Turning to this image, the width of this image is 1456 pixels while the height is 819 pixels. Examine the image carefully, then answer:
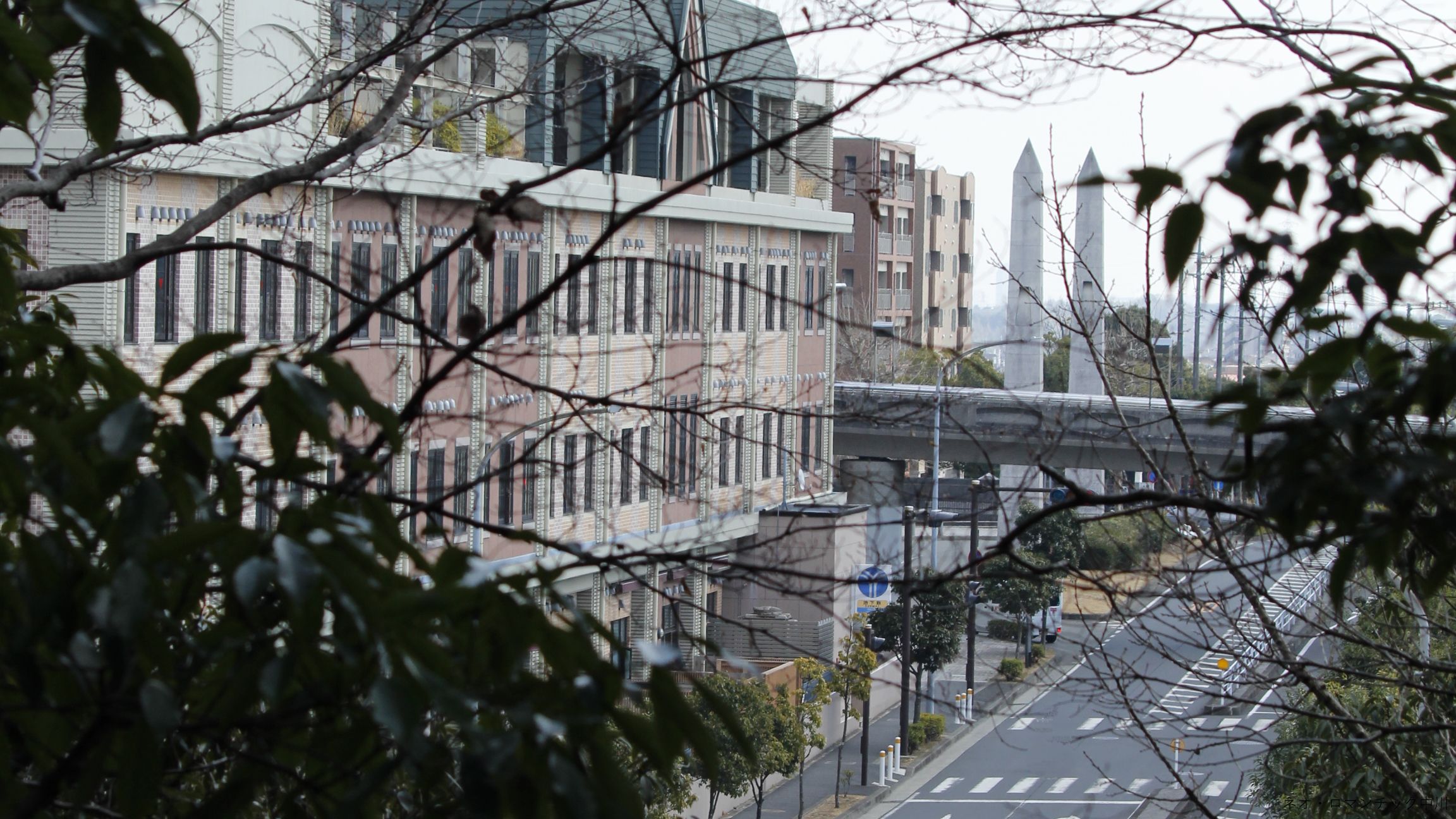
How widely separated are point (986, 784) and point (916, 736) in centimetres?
255

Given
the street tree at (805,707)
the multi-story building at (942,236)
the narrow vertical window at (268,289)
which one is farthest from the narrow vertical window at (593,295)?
the multi-story building at (942,236)

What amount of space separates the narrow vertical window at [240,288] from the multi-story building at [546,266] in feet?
0.37

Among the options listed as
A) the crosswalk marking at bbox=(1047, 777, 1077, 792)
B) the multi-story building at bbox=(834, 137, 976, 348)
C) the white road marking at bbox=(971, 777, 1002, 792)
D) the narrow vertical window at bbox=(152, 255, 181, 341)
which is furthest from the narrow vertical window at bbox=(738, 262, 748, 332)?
the multi-story building at bbox=(834, 137, 976, 348)

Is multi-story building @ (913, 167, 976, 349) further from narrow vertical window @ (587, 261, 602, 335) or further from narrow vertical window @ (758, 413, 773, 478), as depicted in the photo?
narrow vertical window @ (587, 261, 602, 335)

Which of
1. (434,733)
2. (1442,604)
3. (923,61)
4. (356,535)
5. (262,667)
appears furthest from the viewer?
(1442,604)

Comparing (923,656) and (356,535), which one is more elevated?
(356,535)

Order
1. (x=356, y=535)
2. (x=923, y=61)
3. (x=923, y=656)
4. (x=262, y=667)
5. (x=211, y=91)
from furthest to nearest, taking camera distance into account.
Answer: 1. (x=923, y=656)
2. (x=211, y=91)
3. (x=923, y=61)
4. (x=356, y=535)
5. (x=262, y=667)

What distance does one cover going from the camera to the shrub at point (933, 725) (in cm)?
3269

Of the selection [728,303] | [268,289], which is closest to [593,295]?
[268,289]

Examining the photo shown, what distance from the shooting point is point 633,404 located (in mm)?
3812

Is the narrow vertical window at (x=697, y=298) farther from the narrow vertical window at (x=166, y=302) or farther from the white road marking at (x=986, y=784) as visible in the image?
the white road marking at (x=986, y=784)

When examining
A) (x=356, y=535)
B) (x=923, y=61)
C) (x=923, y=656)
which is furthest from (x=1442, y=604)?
(x=923, y=656)

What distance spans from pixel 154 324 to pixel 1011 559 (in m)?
15.8

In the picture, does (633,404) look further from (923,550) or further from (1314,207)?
(1314,207)
